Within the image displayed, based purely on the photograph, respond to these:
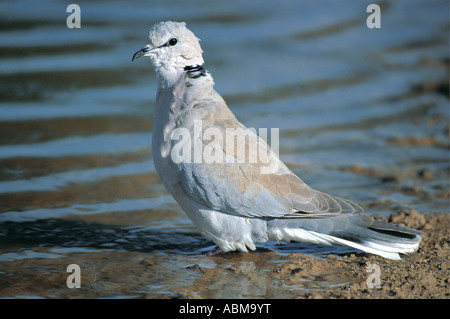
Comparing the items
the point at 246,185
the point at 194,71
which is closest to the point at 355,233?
the point at 246,185

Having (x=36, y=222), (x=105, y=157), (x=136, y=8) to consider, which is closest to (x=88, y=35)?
(x=136, y=8)

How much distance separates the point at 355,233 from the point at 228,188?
101cm

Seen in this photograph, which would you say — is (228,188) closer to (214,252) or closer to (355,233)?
(214,252)

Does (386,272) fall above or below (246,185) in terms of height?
below

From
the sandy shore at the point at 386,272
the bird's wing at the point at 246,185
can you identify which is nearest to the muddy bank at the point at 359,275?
the sandy shore at the point at 386,272

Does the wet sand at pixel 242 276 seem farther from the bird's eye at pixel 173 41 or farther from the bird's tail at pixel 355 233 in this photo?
the bird's eye at pixel 173 41

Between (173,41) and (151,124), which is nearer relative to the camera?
(173,41)

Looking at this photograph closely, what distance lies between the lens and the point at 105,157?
7344 mm

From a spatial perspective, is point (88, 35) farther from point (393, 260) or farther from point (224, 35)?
point (393, 260)

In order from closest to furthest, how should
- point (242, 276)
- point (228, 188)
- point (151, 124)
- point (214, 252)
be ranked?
1. point (242, 276)
2. point (228, 188)
3. point (214, 252)
4. point (151, 124)

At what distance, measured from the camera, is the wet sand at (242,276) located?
4.52 metres

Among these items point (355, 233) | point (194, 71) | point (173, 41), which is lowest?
point (355, 233)

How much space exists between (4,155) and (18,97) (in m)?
1.64

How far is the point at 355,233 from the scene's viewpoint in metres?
5.00
